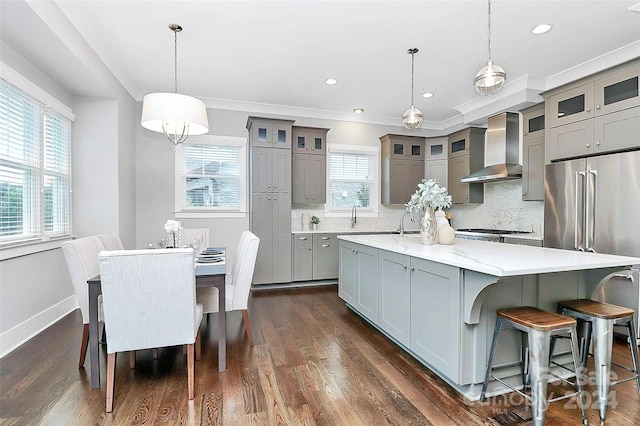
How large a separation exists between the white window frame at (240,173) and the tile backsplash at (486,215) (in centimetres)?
89

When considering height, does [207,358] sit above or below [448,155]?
below

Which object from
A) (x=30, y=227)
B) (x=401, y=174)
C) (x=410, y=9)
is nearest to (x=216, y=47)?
(x=410, y=9)

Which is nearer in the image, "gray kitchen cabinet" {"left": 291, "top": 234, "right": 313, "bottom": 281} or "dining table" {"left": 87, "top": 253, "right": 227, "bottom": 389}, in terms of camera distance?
"dining table" {"left": 87, "top": 253, "right": 227, "bottom": 389}

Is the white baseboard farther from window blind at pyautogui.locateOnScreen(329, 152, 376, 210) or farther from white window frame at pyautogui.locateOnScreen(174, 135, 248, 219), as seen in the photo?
window blind at pyautogui.locateOnScreen(329, 152, 376, 210)

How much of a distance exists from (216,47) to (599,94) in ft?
13.3

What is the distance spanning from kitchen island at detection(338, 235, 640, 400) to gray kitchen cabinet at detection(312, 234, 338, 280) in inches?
98.6

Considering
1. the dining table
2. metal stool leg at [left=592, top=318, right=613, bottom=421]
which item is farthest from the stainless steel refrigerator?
the dining table

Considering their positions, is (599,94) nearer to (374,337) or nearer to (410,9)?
(410,9)

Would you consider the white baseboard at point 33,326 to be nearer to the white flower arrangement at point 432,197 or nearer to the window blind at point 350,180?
Answer: the white flower arrangement at point 432,197

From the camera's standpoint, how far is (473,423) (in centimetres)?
179

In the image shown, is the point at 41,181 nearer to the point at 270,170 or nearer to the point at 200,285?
the point at 200,285

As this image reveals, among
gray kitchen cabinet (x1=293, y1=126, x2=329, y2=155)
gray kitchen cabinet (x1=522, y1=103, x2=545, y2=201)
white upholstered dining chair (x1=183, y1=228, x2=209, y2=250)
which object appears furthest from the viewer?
Answer: gray kitchen cabinet (x1=293, y1=126, x2=329, y2=155)

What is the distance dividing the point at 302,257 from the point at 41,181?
10.8ft

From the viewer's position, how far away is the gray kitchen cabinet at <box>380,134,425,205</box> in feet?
18.8
